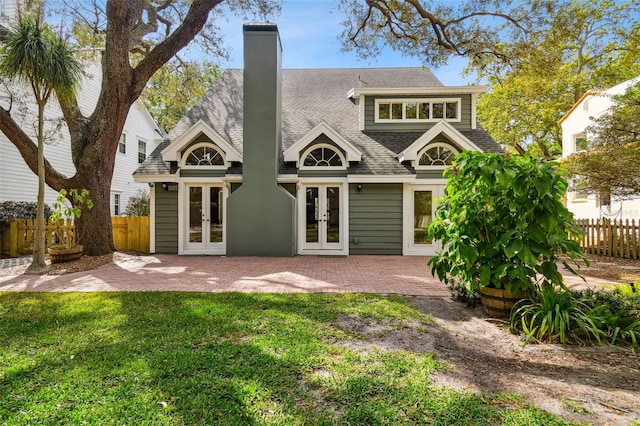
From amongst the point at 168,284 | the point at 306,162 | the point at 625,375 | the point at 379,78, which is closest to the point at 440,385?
the point at 625,375

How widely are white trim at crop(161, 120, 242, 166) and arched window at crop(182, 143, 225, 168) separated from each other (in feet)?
1.07

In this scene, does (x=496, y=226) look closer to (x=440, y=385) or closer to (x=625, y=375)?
(x=625, y=375)

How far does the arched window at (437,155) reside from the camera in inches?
458

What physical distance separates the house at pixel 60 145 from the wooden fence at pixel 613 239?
55.7ft

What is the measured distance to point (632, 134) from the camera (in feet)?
28.1

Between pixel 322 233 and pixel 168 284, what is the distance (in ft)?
18.9

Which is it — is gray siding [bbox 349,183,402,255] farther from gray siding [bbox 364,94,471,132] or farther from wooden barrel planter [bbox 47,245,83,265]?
wooden barrel planter [bbox 47,245,83,265]

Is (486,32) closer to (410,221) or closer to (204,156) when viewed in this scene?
(410,221)

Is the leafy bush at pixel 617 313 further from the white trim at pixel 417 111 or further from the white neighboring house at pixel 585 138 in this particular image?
the white neighboring house at pixel 585 138

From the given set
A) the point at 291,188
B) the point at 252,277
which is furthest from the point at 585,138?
the point at 252,277

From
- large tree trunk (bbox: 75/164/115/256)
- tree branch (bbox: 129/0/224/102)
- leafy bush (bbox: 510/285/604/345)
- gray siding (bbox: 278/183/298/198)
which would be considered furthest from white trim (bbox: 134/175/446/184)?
leafy bush (bbox: 510/285/604/345)

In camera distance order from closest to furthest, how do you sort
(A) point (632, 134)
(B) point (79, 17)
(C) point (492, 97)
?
1. (A) point (632, 134)
2. (B) point (79, 17)
3. (C) point (492, 97)

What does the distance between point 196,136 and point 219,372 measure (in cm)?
986

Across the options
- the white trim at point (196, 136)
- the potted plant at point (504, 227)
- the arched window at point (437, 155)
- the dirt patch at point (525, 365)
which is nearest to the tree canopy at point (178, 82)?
the white trim at point (196, 136)
